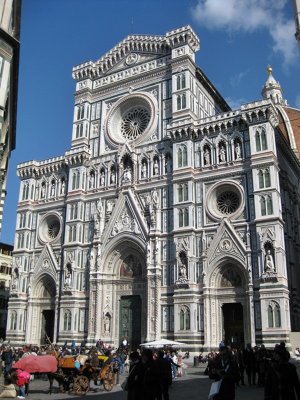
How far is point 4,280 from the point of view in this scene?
56.3 meters

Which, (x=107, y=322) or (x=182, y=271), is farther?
(x=107, y=322)

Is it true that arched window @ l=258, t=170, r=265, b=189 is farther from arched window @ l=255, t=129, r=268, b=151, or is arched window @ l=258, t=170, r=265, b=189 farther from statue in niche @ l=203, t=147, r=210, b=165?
statue in niche @ l=203, t=147, r=210, b=165

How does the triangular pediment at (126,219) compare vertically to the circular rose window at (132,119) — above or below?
below

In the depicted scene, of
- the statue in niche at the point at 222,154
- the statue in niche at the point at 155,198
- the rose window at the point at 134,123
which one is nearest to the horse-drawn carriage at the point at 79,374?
the statue in niche at the point at 155,198

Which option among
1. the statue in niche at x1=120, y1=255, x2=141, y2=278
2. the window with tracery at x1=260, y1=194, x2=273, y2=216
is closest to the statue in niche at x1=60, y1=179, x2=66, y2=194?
the statue in niche at x1=120, y1=255, x2=141, y2=278

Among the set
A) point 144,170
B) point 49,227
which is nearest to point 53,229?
point 49,227

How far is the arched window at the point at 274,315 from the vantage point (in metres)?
26.8

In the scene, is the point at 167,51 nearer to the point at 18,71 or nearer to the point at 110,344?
the point at 18,71

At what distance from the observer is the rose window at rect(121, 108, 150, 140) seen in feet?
125

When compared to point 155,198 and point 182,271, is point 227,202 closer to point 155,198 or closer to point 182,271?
point 155,198

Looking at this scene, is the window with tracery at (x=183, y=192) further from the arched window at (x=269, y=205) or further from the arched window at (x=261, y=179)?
the arched window at (x=269, y=205)

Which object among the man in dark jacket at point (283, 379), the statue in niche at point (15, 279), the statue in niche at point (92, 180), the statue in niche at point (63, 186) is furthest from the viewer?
the statue in niche at point (63, 186)

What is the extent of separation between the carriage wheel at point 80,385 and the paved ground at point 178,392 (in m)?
0.23

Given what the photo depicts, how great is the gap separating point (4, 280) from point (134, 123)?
29.9m
